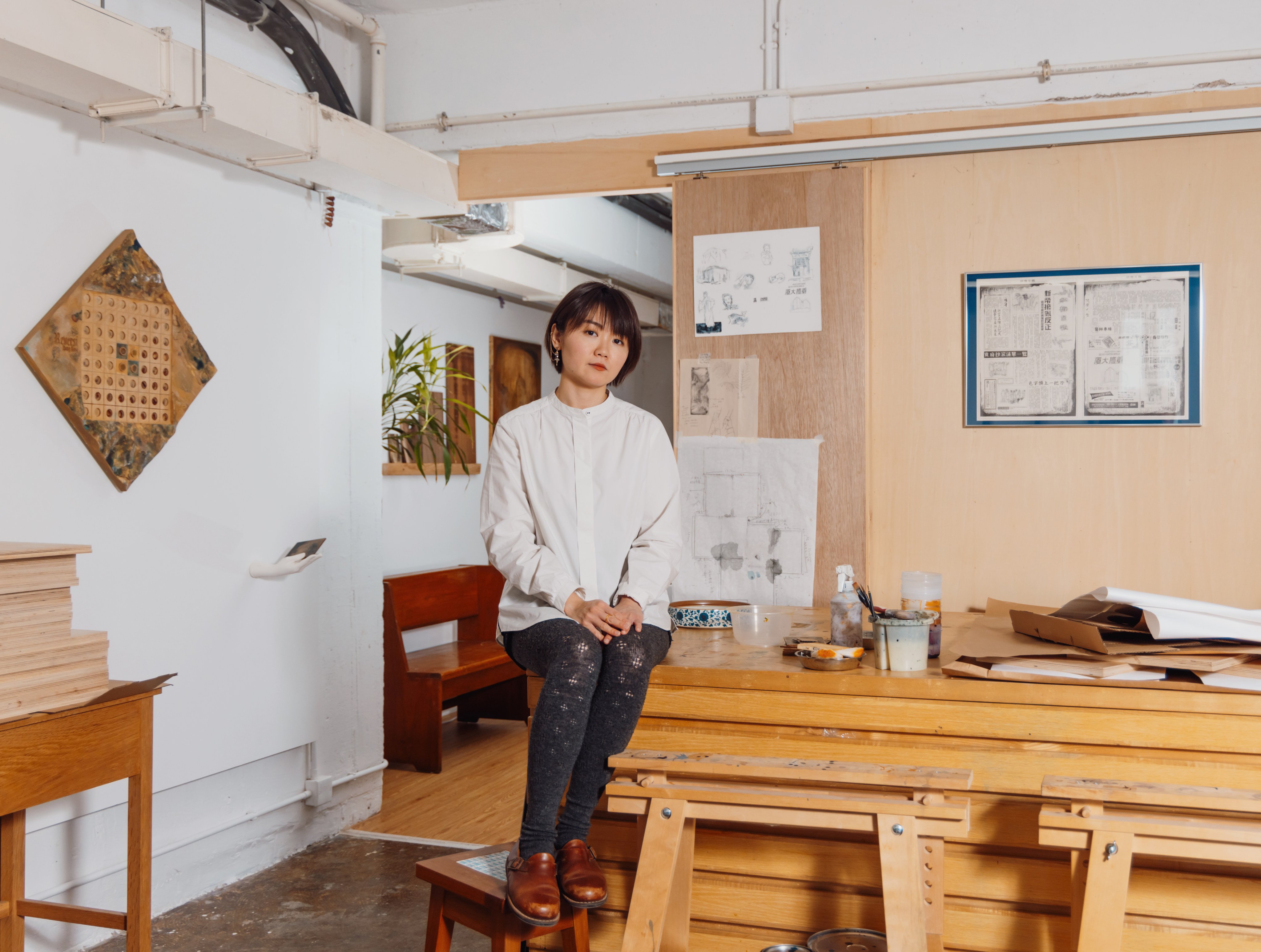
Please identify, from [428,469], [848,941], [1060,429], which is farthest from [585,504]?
[428,469]

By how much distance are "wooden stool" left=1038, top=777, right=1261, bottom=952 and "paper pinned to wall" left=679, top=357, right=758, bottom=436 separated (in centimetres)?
158

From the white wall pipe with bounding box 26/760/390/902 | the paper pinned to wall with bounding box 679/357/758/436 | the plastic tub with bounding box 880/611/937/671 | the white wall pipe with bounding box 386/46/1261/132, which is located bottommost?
the white wall pipe with bounding box 26/760/390/902

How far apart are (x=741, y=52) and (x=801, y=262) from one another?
68 centimetres

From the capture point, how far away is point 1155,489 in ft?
9.55

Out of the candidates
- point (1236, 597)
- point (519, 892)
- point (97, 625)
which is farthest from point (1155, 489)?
point (97, 625)

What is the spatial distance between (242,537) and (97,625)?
1.78 ft

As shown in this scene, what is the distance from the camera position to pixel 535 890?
1.88 m

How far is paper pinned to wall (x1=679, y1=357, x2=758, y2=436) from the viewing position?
3.21 m

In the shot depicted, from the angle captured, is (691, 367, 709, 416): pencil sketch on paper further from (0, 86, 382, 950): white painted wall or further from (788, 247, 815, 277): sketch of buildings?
(0, 86, 382, 950): white painted wall

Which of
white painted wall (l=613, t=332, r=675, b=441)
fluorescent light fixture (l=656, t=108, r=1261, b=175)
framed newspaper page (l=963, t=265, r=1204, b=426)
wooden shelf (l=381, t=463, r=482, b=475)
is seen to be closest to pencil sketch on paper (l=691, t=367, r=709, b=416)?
fluorescent light fixture (l=656, t=108, r=1261, b=175)

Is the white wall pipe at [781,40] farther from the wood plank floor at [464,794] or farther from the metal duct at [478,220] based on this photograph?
the wood plank floor at [464,794]

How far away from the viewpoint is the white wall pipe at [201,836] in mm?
2602

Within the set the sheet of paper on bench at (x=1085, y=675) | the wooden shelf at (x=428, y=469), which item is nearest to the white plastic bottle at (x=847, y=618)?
the sheet of paper on bench at (x=1085, y=675)

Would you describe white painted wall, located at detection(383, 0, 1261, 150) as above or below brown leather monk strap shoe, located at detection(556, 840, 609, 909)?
above
